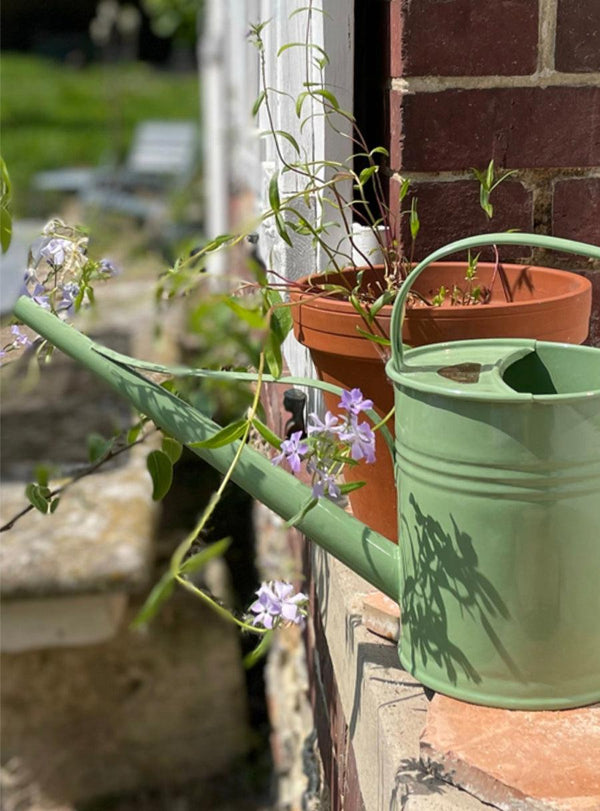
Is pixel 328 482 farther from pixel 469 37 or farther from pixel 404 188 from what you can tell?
pixel 469 37

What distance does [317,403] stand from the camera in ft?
5.08

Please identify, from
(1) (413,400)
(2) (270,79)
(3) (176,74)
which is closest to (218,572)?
(2) (270,79)

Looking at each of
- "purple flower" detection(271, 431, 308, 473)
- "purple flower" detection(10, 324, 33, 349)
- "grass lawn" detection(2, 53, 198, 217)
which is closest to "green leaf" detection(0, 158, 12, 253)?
"purple flower" detection(10, 324, 33, 349)

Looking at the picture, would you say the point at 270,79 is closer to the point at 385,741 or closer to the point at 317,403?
the point at 317,403

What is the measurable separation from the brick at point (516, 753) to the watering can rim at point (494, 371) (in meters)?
0.30

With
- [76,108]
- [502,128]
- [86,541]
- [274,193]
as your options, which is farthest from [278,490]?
[76,108]

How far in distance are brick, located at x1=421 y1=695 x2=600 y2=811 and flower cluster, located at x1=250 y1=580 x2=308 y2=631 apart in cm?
16

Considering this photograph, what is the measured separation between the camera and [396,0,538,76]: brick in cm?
127

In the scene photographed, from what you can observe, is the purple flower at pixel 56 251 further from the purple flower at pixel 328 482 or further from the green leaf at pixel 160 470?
the purple flower at pixel 328 482

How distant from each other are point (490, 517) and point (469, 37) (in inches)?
24.9

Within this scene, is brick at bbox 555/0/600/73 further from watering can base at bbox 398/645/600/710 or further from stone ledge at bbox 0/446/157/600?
stone ledge at bbox 0/446/157/600

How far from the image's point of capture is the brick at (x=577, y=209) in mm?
1379

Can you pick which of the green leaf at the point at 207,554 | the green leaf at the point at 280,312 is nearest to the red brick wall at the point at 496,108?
the green leaf at the point at 280,312

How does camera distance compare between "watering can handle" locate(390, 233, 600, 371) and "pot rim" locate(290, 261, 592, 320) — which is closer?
"watering can handle" locate(390, 233, 600, 371)
